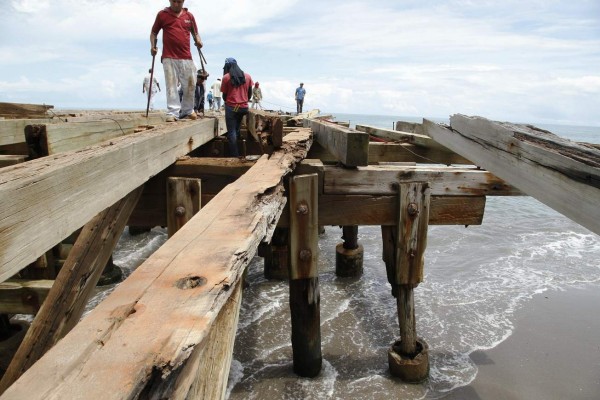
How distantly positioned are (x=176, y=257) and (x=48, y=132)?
2.10 m

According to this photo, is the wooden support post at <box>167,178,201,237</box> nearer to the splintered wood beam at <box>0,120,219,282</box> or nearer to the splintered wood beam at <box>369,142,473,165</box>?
the splintered wood beam at <box>0,120,219,282</box>

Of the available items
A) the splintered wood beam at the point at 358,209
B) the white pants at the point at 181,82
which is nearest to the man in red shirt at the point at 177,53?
the white pants at the point at 181,82

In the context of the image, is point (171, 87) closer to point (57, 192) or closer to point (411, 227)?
point (411, 227)

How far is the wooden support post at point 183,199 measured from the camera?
3.06m

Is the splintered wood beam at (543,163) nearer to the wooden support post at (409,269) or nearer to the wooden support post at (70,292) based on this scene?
the wooden support post at (409,269)

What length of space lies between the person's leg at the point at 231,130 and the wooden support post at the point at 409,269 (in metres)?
2.70

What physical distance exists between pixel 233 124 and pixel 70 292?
3786 mm

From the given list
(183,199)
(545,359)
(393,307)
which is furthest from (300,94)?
(183,199)

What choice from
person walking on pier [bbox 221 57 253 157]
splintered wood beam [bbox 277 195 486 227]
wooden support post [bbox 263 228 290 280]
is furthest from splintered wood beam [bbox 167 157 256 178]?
wooden support post [bbox 263 228 290 280]

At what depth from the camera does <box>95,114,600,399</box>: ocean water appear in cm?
440

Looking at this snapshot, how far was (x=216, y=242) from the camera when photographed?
4.47 feet

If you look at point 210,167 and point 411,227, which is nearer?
point 210,167

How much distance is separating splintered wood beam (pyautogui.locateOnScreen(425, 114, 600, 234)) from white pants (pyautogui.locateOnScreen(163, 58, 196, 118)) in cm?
431

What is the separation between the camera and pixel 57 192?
5.72 ft
